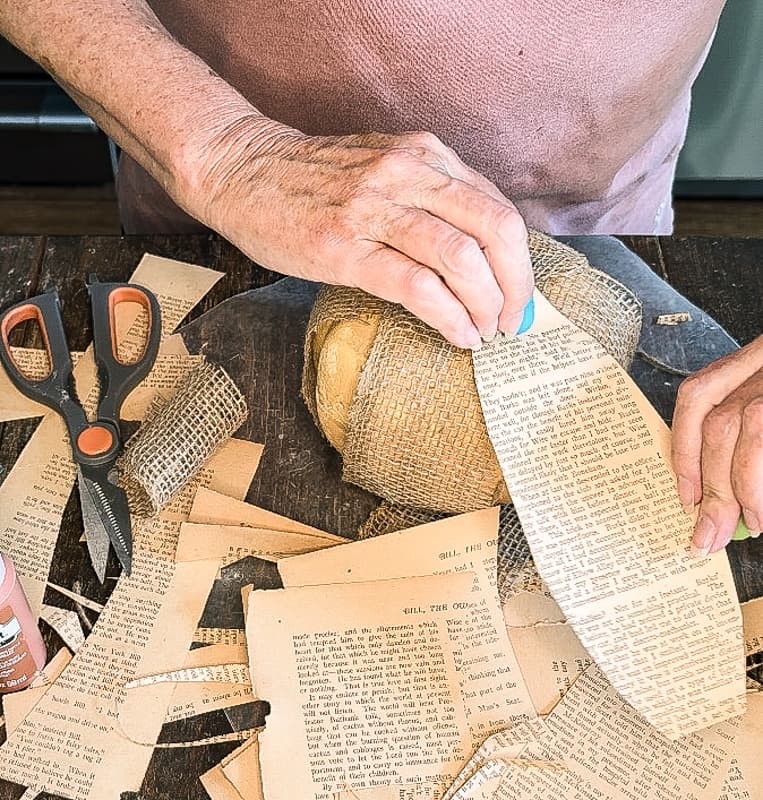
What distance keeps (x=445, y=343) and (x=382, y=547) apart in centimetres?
15

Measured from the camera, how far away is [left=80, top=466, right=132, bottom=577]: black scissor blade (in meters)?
0.73

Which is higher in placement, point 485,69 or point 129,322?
point 485,69

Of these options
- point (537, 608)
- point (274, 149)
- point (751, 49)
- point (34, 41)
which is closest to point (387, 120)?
point (274, 149)

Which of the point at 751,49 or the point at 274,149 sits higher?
the point at 274,149

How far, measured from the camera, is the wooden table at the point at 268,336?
0.73 m

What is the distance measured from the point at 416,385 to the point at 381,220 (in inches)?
4.8

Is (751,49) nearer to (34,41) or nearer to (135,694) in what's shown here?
(34,41)

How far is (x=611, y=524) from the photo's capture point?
67cm

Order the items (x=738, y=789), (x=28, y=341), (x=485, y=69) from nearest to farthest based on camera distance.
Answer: (x=738, y=789) < (x=485, y=69) < (x=28, y=341)

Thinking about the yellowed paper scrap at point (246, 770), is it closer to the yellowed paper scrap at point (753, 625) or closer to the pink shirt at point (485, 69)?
the yellowed paper scrap at point (753, 625)

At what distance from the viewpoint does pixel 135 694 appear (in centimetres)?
67

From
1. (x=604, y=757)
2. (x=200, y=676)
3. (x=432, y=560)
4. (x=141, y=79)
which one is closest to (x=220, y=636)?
(x=200, y=676)

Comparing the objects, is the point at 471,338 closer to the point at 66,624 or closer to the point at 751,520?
the point at 751,520

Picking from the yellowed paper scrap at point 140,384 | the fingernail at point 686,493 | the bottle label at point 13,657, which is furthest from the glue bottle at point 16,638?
the fingernail at point 686,493
